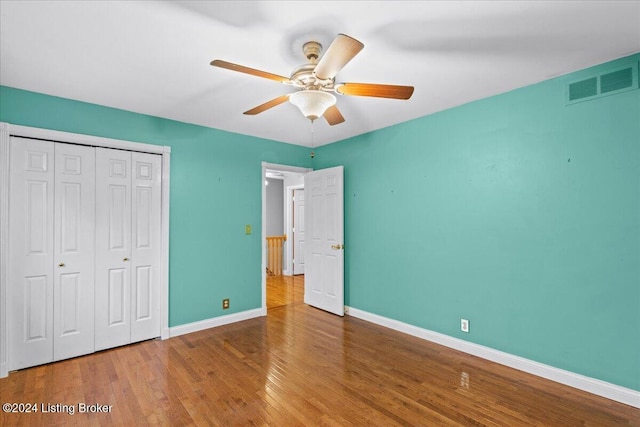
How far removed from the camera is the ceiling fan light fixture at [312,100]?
2.17 m

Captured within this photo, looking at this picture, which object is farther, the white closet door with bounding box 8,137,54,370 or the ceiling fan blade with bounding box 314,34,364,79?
the white closet door with bounding box 8,137,54,370

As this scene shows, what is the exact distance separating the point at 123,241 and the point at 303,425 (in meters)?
2.65

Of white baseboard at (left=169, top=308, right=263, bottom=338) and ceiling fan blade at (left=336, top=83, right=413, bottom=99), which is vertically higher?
ceiling fan blade at (left=336, top=83, right=413, bottom=99)

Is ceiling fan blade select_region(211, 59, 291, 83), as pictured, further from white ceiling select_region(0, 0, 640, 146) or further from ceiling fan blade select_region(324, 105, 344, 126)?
ceiling fan blade select_region(324, 105, 344, 126)

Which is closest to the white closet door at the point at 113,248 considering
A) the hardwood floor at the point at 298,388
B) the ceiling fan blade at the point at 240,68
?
the hardwood floor at the point at 298,388

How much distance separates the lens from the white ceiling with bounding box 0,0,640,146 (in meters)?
1.82

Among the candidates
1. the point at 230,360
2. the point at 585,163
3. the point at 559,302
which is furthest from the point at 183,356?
the point at 585,163

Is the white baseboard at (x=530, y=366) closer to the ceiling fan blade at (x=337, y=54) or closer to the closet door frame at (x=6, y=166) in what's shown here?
the ceiling fan blade at (x=337, y=54)

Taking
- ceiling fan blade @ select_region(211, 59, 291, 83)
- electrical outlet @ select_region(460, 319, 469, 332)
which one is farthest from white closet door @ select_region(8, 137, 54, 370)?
electrical outlet @ select_region(460, 319, 469, 332)

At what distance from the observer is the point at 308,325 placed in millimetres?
4074

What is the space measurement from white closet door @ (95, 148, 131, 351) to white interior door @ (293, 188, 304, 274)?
14.4ft

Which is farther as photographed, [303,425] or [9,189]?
[9,189]

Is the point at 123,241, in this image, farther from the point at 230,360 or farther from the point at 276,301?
the point at 276,301

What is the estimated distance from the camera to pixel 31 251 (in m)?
2.93
